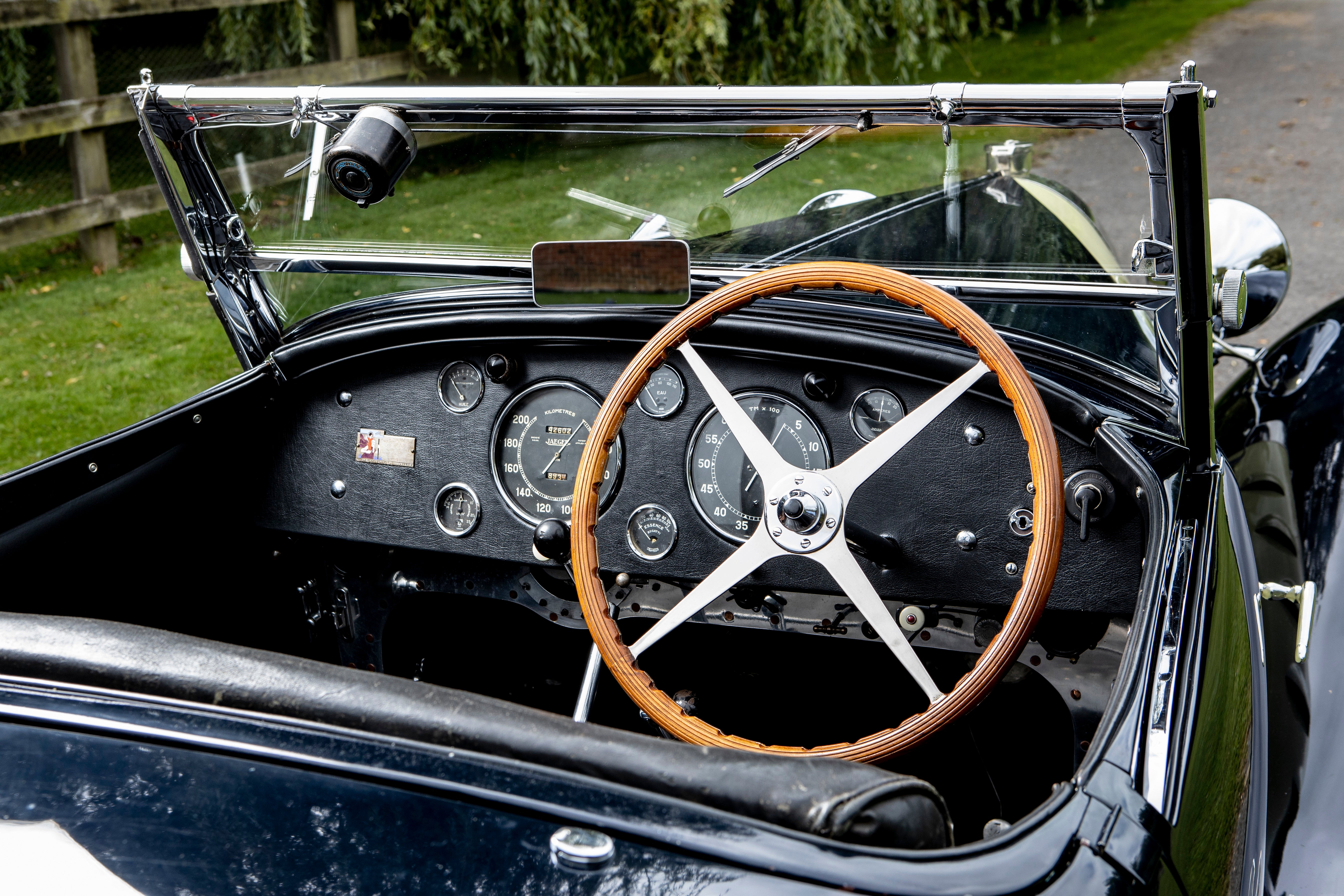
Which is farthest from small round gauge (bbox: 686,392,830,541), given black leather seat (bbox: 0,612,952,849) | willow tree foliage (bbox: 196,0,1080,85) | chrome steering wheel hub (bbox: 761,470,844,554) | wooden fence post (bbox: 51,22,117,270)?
wooden fence post (bbox: 51,22,117,270)

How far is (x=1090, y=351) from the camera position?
201 centimetres

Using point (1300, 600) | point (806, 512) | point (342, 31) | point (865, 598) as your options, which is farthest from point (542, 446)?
point (342, 31)

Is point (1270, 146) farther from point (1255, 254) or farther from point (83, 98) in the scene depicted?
point (83, 98)

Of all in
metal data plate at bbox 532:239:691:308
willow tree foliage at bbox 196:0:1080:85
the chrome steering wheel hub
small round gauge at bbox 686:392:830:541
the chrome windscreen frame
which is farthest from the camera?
willow tree foliage at bbox 196:0:1080:85

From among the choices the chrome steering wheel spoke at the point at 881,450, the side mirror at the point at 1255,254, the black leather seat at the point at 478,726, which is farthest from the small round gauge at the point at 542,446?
the side mirror at the point at 1255,254

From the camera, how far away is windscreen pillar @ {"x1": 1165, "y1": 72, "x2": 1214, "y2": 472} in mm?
1412

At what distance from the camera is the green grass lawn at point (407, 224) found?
2.06 m

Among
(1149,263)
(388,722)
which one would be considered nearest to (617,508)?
(1149,263)

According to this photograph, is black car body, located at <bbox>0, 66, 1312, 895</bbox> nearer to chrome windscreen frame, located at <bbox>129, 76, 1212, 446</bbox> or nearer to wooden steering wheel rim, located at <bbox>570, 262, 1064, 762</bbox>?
chrome windscreen frame, located at <bbox>129, 76, 1212, 446</bbox>

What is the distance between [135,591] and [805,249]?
1419mm

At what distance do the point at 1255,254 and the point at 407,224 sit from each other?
1759mm

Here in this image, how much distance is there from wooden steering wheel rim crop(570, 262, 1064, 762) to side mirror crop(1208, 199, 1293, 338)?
39.6 inches

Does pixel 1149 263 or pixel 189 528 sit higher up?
pixel 1149 263

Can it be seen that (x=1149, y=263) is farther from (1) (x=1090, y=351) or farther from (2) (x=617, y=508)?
(2) (x=617, y=508)
